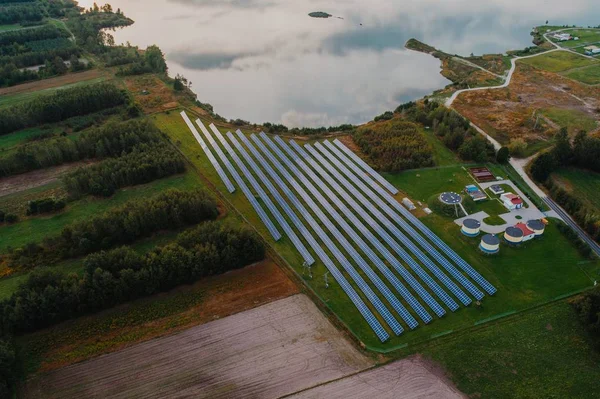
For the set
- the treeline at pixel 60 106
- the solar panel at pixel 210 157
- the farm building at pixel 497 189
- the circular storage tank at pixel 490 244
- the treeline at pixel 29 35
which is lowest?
the circular storage tank at pixel 490 244

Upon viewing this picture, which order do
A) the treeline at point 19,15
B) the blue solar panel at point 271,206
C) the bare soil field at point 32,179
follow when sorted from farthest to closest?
the treeline at point 19,15 < the bare soil field at point 32,179 < the blue solar panel at point 271,206

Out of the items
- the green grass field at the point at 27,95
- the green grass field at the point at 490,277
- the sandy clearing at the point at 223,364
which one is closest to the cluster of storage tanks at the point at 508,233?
the green grass field at the point at 490,277

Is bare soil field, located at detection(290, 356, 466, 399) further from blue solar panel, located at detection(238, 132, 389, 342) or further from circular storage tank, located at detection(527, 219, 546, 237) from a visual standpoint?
circular storage tank, located at detection(527, 219, 546, 237)

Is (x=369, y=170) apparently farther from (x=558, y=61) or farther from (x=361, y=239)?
(x=558, y=61)

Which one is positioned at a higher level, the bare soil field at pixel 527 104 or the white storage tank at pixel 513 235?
the bare soil field at pixel 527 104

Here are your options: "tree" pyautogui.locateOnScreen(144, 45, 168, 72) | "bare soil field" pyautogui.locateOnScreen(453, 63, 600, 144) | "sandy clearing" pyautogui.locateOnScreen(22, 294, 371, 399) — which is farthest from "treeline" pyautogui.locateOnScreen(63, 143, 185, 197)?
"bare soil field" pyautogui.locateOnScreen(453, 63, 600, 144)

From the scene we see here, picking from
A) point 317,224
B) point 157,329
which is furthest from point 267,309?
point 317,224

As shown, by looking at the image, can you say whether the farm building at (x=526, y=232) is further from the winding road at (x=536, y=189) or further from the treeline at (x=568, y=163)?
the treeline at (x=568, y=163)
